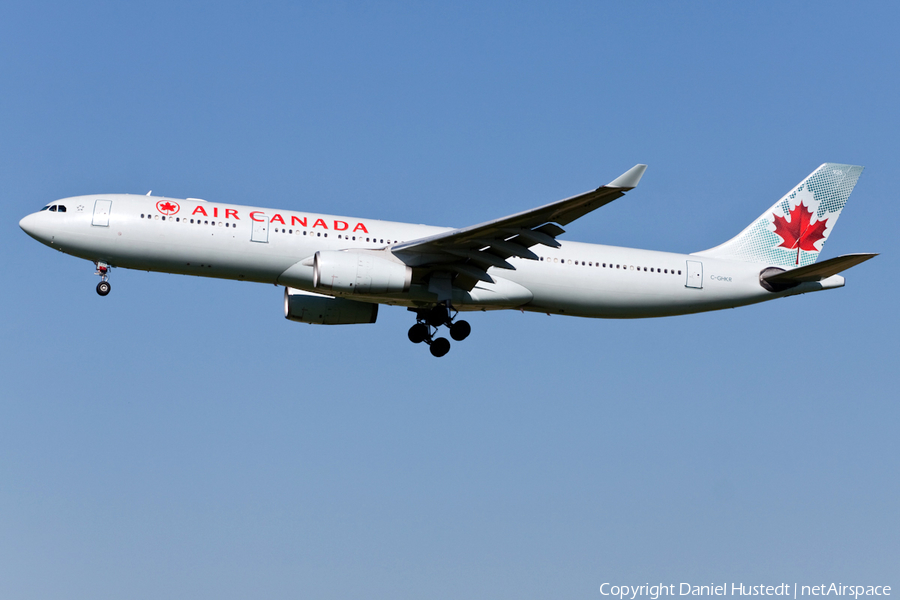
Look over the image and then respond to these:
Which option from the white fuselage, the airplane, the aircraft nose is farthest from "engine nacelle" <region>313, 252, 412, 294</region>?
the aircraft nose

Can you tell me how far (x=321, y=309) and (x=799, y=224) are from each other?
18.6m

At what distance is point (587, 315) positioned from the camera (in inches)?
1374

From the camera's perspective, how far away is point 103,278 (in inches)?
1260

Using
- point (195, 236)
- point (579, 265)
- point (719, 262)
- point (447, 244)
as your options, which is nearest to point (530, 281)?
point (579, 265)

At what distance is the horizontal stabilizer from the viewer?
31891 millimetres

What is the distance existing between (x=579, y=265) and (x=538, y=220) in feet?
16.3

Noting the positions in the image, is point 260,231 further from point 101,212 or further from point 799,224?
point 799,224

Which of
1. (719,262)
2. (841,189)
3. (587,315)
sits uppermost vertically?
(841,189)

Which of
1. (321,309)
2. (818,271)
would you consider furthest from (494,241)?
(818,271)

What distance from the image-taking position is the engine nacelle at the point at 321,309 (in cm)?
3538

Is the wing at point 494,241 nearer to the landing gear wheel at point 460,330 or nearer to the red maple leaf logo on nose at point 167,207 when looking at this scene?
the landing gear wheel at point 460,330

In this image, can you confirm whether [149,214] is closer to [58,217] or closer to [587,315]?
[58,217]

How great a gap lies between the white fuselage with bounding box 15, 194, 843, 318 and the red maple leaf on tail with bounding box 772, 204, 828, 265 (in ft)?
10.2

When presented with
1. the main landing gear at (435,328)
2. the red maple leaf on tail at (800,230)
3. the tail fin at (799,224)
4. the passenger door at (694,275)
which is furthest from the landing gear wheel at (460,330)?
the red maple leaf on tail at (800,230)
